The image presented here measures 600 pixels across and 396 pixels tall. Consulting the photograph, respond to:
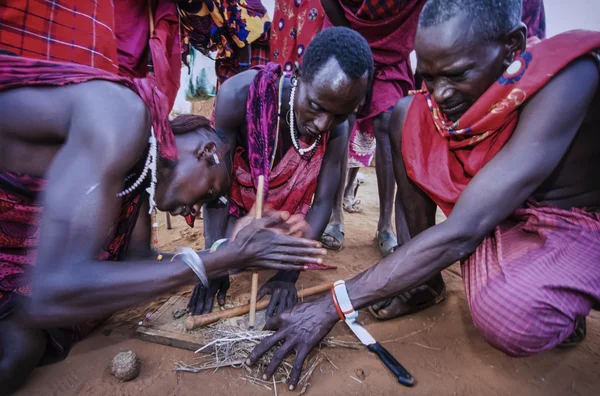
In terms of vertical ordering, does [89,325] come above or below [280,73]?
below

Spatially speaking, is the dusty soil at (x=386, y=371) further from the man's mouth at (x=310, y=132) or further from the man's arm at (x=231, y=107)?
the man's mouth at (x=310, y=132)

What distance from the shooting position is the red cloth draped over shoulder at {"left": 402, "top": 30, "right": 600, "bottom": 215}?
4.25 ft

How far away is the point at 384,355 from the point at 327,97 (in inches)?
45.4

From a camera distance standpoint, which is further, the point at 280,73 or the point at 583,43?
the point at 280,73

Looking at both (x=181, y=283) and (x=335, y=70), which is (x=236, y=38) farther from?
(x=181, y=283)

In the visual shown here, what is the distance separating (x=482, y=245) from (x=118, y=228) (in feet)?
5.08

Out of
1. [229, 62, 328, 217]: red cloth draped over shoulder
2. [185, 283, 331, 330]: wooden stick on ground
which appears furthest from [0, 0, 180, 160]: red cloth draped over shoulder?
[185, 283, 331, 330]: wooden stick on ground

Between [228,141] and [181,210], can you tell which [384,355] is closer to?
[181,210]

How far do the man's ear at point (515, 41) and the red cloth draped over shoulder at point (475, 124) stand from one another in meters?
0.03

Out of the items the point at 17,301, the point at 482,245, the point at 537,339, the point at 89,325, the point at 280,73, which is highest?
the point at 280,73

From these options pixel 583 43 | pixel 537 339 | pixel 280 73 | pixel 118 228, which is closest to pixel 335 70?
pixel 280 73

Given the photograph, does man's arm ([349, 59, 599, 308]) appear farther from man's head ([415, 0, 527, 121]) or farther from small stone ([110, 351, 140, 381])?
small stone ([110, 351, 140, 381])

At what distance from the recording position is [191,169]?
146 centimetres

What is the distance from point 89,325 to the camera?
1689 mm
